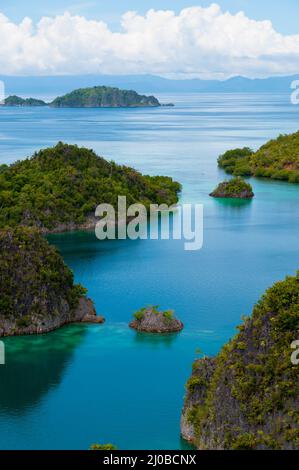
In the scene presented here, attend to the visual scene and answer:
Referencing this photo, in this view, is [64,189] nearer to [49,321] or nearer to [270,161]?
[49,321]

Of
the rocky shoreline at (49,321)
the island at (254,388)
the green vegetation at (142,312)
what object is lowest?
the rocky shoreline at (49,321)

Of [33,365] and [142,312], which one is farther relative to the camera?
[142,312]

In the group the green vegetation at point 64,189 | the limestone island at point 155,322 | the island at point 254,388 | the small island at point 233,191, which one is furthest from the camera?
the small island at point 233,191

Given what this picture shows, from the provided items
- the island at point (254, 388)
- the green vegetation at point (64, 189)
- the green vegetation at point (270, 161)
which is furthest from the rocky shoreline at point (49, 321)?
the green vegetation at point (270, 161)

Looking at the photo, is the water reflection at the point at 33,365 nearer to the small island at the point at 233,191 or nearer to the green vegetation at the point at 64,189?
A: the green vegetation at the point at 64,189

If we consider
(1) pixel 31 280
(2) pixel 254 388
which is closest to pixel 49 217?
(1) pixel 31 280
